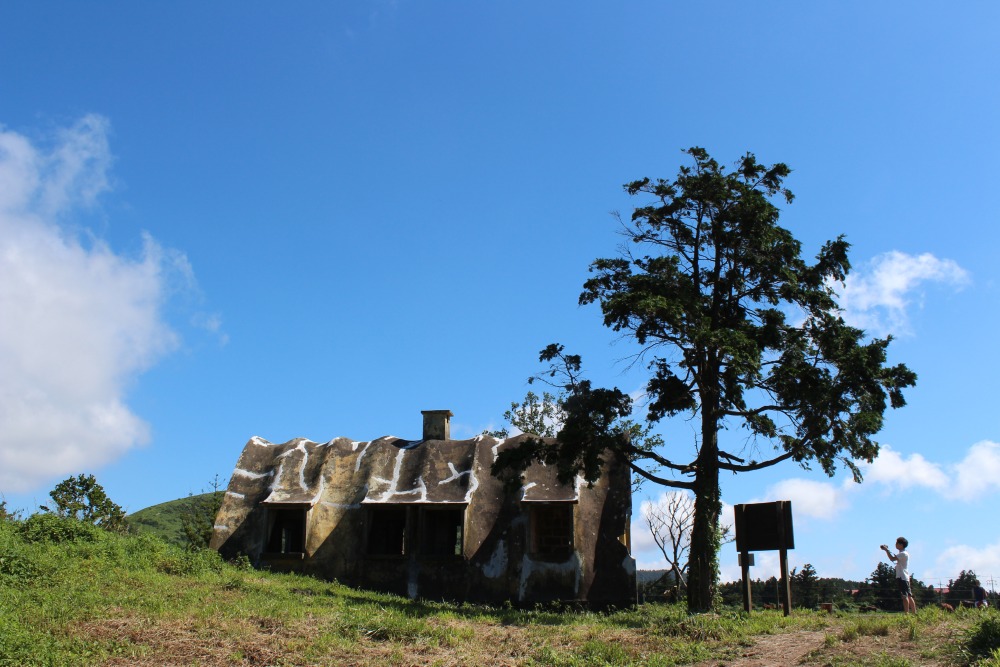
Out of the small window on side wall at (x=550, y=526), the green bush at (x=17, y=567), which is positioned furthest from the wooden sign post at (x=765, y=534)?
the green bush at (x=17, y=567)

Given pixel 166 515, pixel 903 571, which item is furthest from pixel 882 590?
pixel 166 515

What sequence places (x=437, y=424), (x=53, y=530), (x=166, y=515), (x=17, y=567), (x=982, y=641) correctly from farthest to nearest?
(x=166, y=515) → (x=437, y=424) → (x=53, y=530) → (x=17, y=567) → (x=982, y=641)

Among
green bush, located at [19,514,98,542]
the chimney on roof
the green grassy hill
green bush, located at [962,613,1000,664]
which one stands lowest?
green bush, located at [962,613,1000,664]

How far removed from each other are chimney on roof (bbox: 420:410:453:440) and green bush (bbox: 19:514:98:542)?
10.4 m

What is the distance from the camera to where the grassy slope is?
13.9 meters

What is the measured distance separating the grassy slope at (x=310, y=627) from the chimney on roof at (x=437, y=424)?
25.4 ft

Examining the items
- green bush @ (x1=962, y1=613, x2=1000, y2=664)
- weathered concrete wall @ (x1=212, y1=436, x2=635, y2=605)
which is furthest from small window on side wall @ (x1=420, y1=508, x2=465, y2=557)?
green bush @ (x1=962, y1=613, x2=1000, y2=664)

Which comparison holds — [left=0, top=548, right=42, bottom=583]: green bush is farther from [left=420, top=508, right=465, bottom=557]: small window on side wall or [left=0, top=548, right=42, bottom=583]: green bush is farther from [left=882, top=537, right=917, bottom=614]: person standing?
[left=882, top=537, right=917, bottom=614]: person standing

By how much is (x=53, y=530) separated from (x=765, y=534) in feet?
56.6

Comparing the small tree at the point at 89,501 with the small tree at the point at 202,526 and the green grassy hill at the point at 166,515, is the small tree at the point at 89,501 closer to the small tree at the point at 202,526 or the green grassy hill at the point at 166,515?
the small tree at the point at 202,526

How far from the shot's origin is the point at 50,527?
2055 cm

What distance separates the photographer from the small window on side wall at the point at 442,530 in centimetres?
2442

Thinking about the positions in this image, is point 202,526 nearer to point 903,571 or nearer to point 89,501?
point 89,501

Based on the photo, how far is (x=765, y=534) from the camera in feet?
59.6
